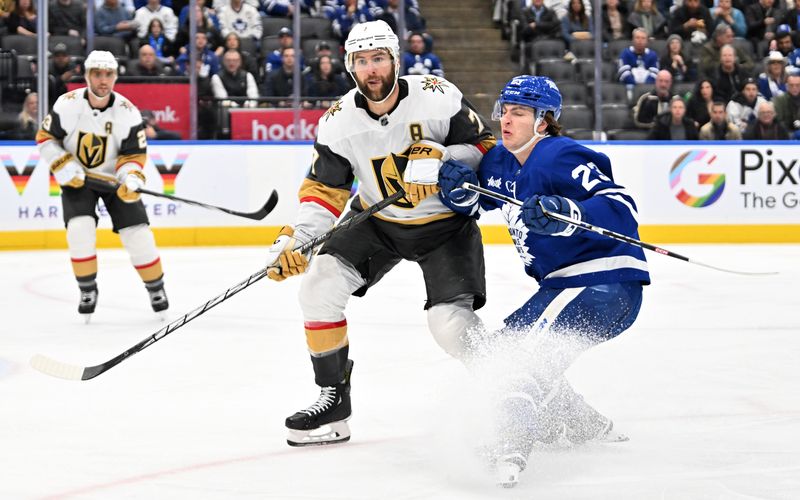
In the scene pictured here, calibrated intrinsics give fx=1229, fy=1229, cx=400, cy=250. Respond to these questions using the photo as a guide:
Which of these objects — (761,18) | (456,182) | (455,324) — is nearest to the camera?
(456,182)

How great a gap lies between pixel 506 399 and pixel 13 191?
6.36 meters

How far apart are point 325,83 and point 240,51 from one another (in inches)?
28.2

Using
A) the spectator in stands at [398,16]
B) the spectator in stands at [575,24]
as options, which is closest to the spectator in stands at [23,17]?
the spectator in stands at [398,16]

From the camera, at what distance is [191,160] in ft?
28.5

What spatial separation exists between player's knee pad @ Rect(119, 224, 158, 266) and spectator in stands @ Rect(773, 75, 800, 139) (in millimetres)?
5215

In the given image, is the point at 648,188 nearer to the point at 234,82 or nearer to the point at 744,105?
the point at 744,105

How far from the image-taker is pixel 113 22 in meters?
9.09

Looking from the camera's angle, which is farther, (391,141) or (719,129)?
(719,129)

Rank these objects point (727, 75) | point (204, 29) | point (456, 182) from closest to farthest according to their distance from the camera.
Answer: point (456, 182) < point (204, 29) < point (727, 75)

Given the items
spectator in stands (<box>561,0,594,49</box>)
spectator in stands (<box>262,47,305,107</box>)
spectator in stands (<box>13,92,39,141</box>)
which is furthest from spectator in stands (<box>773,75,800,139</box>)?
spectator in stands (<box>13,92,39,141</box>)

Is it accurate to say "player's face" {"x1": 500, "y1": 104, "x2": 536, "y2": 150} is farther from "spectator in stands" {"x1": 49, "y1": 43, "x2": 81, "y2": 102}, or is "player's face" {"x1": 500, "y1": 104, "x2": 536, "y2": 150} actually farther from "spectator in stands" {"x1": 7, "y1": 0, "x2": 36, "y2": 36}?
"spectator in stands" {"x1": 7, "y1": 0, "x2": 36, "y2": 36}

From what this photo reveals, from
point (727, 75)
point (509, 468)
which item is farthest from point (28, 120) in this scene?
point (509, 468)

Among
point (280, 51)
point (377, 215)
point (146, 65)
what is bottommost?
point (377, 215)

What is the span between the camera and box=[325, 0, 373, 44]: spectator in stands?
966 centimetres
